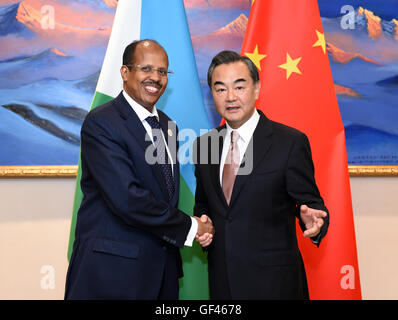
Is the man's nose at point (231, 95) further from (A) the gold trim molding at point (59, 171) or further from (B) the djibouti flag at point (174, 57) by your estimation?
(A) the gold trim molding at point (59, 171)

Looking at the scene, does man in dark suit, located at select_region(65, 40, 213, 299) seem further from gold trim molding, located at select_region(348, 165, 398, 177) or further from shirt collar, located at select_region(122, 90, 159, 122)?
gold trim molding, located at select_region(348, 165, 398, 177)

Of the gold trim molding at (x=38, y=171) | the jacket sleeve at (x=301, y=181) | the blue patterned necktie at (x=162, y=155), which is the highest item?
the gold trim molding at (x=38, y=171)

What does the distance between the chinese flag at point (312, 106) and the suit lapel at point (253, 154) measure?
43 centimetres

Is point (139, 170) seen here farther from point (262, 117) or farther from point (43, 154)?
point (43, 154)

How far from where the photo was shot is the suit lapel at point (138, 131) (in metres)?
1.67

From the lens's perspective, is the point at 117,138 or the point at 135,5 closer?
the point at 117,138

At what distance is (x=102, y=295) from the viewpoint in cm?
157

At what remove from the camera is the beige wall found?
2.57m

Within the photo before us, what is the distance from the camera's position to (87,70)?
2.54m

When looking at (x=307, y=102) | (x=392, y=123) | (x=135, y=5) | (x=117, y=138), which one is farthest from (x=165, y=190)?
(x=392, y=123)

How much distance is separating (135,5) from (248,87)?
2.89ft

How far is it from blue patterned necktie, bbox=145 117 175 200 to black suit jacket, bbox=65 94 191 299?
0.06 m

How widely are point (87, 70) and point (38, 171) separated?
726 mm

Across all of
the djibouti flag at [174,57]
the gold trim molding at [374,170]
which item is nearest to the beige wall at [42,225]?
the gold trim molding at [374,170]
